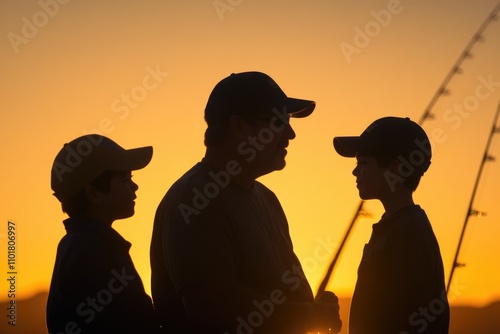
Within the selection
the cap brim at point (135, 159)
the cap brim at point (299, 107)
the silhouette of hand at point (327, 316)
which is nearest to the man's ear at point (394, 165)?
the cap brim at point (299, 107)

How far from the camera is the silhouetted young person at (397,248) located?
5289 millimetres

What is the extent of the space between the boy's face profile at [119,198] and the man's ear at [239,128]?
2.12 ft

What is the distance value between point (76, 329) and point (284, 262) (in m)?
1.13

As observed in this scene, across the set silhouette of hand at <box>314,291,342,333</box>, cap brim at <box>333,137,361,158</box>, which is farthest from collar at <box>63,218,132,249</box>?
cap brim at <box>333,137,361,158</box>

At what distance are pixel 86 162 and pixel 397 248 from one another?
→ 69.9 inches

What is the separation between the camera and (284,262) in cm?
509

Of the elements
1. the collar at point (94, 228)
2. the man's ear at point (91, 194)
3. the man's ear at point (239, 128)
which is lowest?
the collar at point (94, 228)

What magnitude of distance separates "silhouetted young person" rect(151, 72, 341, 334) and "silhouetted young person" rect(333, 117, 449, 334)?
40cm

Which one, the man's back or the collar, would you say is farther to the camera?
the collar

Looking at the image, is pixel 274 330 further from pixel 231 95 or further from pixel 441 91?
pixel 441 91

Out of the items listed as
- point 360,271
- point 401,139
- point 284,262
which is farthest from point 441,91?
point 284,262

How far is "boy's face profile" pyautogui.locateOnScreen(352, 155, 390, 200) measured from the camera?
Answer: 18.6ft

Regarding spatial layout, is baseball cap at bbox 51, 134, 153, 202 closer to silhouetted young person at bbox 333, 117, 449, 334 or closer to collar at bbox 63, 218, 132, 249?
collar at bbox 63, 218, 132, 249

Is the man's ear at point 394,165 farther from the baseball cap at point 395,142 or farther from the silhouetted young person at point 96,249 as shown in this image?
the silhouetted young person at point 96,249
